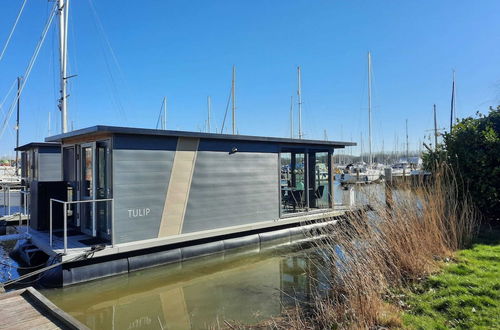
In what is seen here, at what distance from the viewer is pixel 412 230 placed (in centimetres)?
506

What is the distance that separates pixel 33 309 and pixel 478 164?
848cm

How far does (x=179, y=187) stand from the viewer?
803cm

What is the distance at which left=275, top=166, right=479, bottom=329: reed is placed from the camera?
3.83 meters

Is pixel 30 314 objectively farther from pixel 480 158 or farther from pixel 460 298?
pixel 480 158

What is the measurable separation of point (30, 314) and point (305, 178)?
8.50m

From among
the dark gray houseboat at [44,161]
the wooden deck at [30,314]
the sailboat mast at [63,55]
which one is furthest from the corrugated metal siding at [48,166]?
the wooden deck at [30,314]

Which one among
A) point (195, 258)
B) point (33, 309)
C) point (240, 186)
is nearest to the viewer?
point (33, 309)

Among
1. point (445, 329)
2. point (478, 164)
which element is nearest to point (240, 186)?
point (478, 164)

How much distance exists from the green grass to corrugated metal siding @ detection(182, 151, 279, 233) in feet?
17.0

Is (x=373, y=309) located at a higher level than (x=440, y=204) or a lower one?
lower

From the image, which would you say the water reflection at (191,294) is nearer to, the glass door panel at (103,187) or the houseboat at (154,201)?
the houseboat at (154,201)

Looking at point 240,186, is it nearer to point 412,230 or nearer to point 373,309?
point 412,230

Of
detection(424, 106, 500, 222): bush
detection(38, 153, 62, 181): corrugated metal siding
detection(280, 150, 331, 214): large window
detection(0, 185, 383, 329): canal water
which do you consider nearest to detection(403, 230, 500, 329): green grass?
detection(0, 185, 383, 329): canal water

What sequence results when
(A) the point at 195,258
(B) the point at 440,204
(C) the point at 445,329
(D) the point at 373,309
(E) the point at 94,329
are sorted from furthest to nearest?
(A) the point at 195,258 < (B) the point at 440,204 < (E) the point at 94,329 < (D) the point at 373,309 < (C) the point at 445,329
